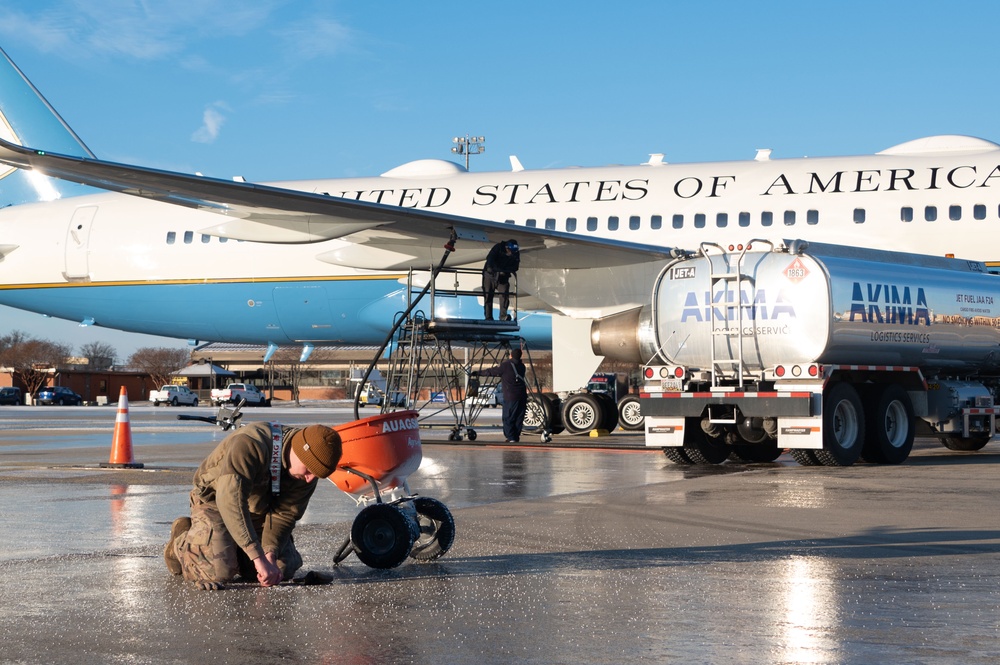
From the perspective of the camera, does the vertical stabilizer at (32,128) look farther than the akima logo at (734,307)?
Yes

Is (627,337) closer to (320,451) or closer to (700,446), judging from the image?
(700,446)

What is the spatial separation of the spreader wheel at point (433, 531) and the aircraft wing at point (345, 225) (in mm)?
10616

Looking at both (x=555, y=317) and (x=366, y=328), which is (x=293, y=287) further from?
(x=555, y=317)

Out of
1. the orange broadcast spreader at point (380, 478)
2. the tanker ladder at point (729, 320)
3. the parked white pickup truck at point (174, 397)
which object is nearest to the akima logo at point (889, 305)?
the tanker ladder at point (729, 320)

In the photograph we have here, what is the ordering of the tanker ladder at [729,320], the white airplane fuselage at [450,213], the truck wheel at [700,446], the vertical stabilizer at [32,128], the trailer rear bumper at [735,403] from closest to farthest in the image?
1. the trailer rear bumper at [735,403]
2. the tanker ladder at [729,320]
3. the truck wheel at [700,446]
4. the white airplane fuselage at [450,213]
5. the vertical stabilizer at [32,128]

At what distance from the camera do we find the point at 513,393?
20969mm

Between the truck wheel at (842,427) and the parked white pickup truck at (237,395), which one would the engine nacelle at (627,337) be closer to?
the truck wheel at (842,427)

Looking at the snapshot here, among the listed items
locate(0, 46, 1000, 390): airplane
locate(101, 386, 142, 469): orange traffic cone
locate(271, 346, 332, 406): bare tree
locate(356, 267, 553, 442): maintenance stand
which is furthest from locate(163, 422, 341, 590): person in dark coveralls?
locate(271, 346, 332, 406): bare tree

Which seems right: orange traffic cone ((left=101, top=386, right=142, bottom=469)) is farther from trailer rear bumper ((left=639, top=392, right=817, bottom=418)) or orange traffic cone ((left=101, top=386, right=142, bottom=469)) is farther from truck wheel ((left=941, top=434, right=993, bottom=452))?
truck wheel ((left=941, top=434, right=993, bottom=452))

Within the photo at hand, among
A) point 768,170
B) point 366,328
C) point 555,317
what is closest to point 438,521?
point 555,317

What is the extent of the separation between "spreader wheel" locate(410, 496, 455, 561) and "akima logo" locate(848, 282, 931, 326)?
912 cm

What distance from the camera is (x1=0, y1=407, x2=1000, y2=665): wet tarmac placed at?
5391 mm

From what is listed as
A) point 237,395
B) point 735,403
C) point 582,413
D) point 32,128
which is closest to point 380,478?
point 735,403

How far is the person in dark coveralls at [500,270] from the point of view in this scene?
2092cm
